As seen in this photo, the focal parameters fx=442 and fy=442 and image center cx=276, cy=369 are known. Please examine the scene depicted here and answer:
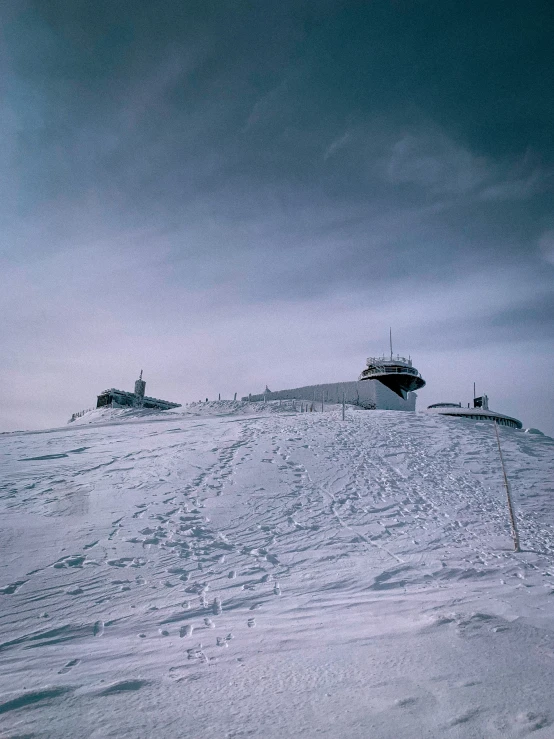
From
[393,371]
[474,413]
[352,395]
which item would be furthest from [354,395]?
[393,371]

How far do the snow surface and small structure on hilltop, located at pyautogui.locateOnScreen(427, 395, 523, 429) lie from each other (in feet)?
68.9

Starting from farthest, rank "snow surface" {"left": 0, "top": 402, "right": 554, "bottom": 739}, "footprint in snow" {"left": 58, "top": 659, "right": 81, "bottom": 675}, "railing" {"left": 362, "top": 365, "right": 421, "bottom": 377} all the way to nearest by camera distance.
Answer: "railing" {"left": 362, "top": 365, "right": 421, "bottom": 377}, "footprint in snow" {"left": 58, "top": 659, "right": 81, "bottom": 675}, "snow surface" {"left": 0, "top": 402, "right": 554, "bottom": 739}

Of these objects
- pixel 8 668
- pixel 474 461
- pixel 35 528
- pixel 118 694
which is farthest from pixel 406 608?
pixel 474 461

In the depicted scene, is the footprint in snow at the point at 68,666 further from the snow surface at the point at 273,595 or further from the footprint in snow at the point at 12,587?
the footprint in snow at the point at 12,587

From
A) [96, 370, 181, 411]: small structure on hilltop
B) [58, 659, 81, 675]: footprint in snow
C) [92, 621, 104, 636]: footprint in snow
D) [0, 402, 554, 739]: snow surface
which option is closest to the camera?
[0, 402, 554, 739]: snow surface

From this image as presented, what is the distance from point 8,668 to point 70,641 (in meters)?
0.80

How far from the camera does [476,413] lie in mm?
37406

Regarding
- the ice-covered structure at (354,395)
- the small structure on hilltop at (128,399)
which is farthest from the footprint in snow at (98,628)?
the small structure on hilltop at (128,399)

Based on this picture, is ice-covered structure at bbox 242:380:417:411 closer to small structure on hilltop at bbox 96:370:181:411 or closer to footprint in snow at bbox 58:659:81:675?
small structure on hilltop at bbox 96:370:181:411

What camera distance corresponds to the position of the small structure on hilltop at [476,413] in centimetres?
3722

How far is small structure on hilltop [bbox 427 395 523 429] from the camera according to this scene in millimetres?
37219

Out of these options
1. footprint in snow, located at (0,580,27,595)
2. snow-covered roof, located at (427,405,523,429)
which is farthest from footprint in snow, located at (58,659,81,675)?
snow-covered roof, located at (427,405,523,429)

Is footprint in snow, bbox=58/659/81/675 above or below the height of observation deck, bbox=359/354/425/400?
below

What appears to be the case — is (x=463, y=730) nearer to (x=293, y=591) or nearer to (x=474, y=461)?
(x=293, y=591)
